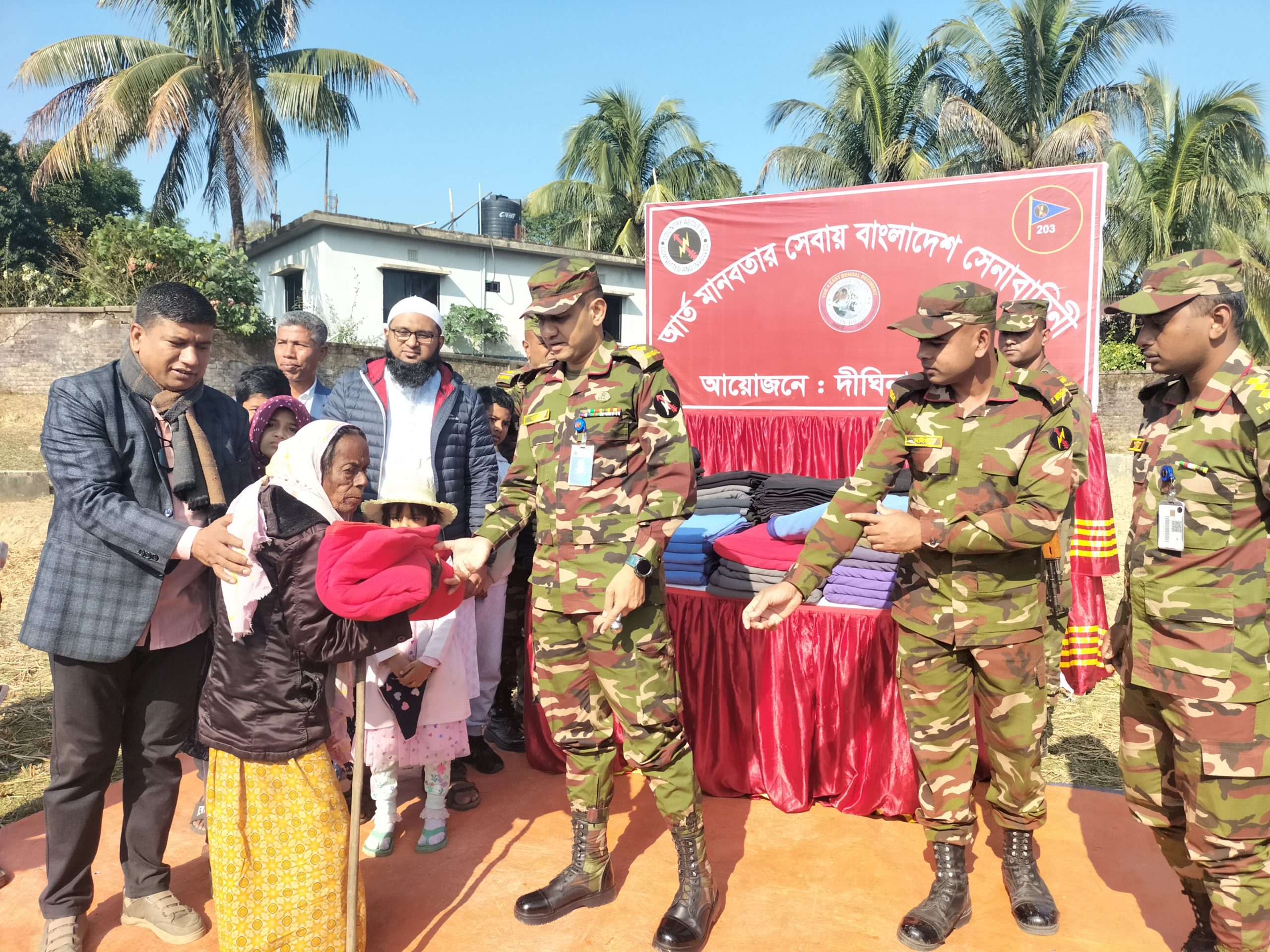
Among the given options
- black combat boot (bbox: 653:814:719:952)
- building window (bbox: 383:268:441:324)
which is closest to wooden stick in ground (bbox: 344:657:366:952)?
black combat boot (bbox: 653:814:719:952)

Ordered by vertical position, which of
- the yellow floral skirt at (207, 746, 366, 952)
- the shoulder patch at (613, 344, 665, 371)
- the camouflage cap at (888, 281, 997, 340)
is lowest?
the yellow floral skirt at (207, 746, 366, 952)

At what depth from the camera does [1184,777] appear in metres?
2.17

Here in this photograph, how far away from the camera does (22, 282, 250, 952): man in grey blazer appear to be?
7.71 feet

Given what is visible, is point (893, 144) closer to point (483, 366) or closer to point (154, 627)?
point (483, 366)

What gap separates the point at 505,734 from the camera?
4.15m

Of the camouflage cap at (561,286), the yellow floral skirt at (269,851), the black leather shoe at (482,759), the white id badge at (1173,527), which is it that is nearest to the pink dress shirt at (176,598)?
the yellow floral skirt at (269,851)

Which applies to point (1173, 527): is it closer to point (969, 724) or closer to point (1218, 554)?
point (1218, 554)

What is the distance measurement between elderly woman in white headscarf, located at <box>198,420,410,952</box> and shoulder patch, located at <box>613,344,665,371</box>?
0.86m

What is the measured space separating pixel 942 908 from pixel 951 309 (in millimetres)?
1824

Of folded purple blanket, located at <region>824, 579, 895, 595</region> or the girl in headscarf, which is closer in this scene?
the girl in headscarf

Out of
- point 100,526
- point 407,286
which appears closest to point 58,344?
point 407,286

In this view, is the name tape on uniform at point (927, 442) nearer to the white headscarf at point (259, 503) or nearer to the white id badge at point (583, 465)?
the white id badge at point (583, 465)

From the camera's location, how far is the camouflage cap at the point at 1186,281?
2076 millimetres

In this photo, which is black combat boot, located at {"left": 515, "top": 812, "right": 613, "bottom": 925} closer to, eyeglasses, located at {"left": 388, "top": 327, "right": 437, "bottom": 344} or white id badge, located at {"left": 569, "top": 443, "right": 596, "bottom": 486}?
white id badge, located at {"left": 569, "top": 443, "right": 596, "bottom": 486}
